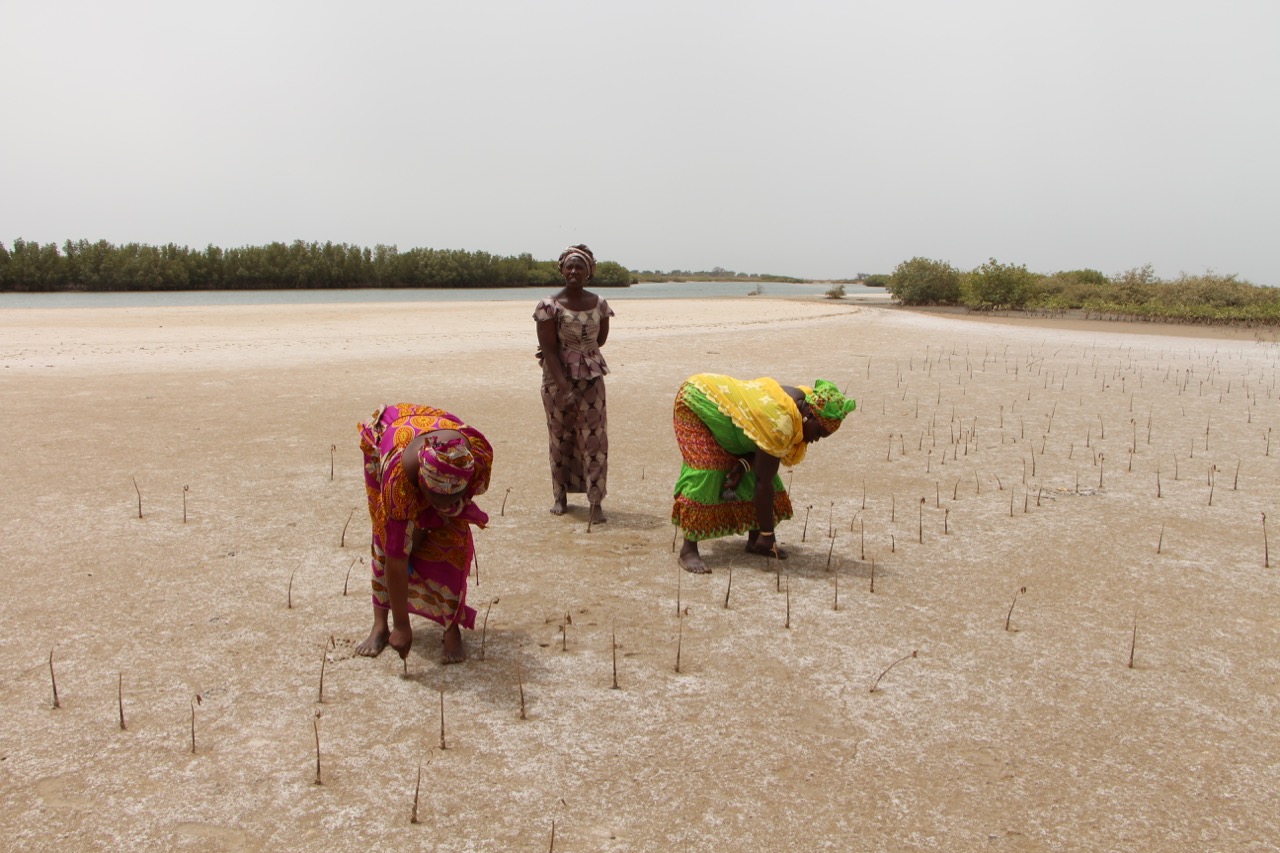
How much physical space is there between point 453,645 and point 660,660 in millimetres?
1069

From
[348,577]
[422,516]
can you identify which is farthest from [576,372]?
[422,516]

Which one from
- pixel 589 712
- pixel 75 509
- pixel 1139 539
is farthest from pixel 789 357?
pixel 589 712

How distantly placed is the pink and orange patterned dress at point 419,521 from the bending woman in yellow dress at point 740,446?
1894 mm

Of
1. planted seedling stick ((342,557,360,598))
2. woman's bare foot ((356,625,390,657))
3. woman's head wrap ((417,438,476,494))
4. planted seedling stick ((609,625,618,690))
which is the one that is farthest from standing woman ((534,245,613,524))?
woman's head wrap ((417,438,476,494))

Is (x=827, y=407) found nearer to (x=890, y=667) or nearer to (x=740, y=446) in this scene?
(x=740, y=446)

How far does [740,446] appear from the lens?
611 cm

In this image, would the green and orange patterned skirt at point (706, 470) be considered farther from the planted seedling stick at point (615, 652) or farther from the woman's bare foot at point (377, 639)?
the woman's bare foot at point (377, 639)

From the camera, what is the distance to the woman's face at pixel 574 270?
24.2ft

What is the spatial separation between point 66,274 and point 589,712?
6952cm

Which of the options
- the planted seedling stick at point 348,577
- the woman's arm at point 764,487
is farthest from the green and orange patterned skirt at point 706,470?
the planted seedling stick at point 348,577

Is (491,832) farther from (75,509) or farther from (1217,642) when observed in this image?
(75,509)

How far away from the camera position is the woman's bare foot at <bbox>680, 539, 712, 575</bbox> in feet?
19.9

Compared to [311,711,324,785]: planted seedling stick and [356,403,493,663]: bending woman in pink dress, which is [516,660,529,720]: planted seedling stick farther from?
[311,711,324,785]: planted seedling stick

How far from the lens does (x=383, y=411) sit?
4812mm
